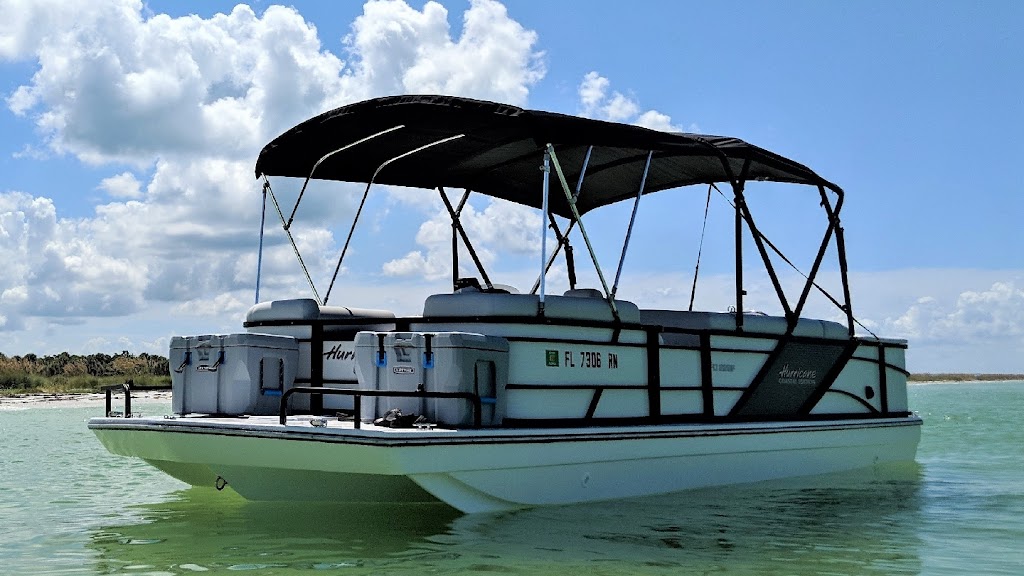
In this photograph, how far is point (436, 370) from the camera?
25.5ft

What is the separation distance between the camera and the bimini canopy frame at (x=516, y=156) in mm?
8625

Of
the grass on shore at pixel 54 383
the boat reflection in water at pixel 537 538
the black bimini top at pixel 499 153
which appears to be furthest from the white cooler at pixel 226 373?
the grass on shore at pixel 54 383

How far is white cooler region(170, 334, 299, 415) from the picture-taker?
886 centimetres

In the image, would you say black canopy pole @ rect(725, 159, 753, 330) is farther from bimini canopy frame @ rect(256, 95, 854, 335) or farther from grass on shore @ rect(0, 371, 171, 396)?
grass on shore @ rect(0, 371, 171, 396)

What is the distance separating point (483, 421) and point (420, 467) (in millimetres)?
813

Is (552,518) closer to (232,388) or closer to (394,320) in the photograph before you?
(394,320)

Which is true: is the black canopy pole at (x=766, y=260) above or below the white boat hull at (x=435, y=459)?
above

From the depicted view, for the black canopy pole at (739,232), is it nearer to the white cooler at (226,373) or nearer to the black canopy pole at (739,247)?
the black canopy pole at (739,247)

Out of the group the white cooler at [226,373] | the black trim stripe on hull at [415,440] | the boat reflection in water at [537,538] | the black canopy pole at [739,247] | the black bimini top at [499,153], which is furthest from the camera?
the black canopy pole at [739,247]

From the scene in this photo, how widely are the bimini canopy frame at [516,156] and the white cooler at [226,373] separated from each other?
219 cm

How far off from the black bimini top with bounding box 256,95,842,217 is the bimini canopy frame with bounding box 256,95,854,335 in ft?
0.04

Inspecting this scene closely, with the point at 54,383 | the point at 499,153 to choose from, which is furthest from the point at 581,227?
the point at 54,383

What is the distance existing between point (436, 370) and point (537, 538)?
144cm

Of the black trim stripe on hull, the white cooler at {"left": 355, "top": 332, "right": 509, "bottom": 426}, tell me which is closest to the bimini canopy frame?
the white cooler at {"left": 355, "top": 332, "right": 509, "bottom": 426}
